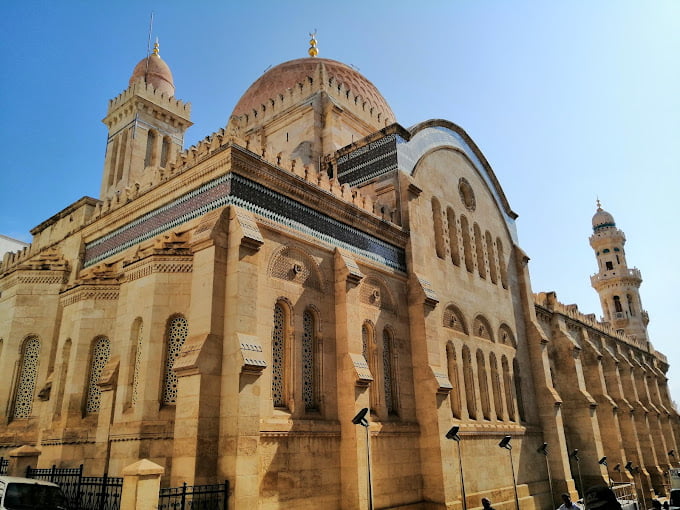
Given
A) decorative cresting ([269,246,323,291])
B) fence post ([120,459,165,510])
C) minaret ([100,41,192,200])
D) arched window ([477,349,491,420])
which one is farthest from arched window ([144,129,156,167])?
fence post ([120,459,165,510])

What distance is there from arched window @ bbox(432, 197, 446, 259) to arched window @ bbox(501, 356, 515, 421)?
533cm

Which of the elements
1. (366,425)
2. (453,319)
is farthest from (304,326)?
(453,319)

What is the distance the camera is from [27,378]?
1630 cm

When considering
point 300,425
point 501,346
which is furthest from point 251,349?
point 501,346

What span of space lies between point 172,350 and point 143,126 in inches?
735

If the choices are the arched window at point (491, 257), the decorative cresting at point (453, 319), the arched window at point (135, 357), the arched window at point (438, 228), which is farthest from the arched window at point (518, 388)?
the arched window at point (135, 357)

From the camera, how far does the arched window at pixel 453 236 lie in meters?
19.6

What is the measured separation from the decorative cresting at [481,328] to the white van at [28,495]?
46.4ft

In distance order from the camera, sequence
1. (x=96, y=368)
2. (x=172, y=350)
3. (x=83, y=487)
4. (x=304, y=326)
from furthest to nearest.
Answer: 1. (x=96, y=368)
2. (x=304, y=326)
3. (x=172, y=350)
4. (x=83, y=487)

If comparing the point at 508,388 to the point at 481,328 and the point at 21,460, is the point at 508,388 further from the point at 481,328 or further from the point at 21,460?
the point at 21,460

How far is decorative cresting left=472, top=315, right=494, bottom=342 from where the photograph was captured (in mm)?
19484

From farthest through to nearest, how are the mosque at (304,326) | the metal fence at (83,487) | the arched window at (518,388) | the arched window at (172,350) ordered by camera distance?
the arched window at (518,388) → the arched window at (172,350) → the mosque at (304,326) → the metal fence at (83,487)

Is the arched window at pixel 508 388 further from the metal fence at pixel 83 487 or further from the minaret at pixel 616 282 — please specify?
the minaret at pixel 616 282

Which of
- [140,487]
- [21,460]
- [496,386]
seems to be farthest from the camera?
[496,386]
